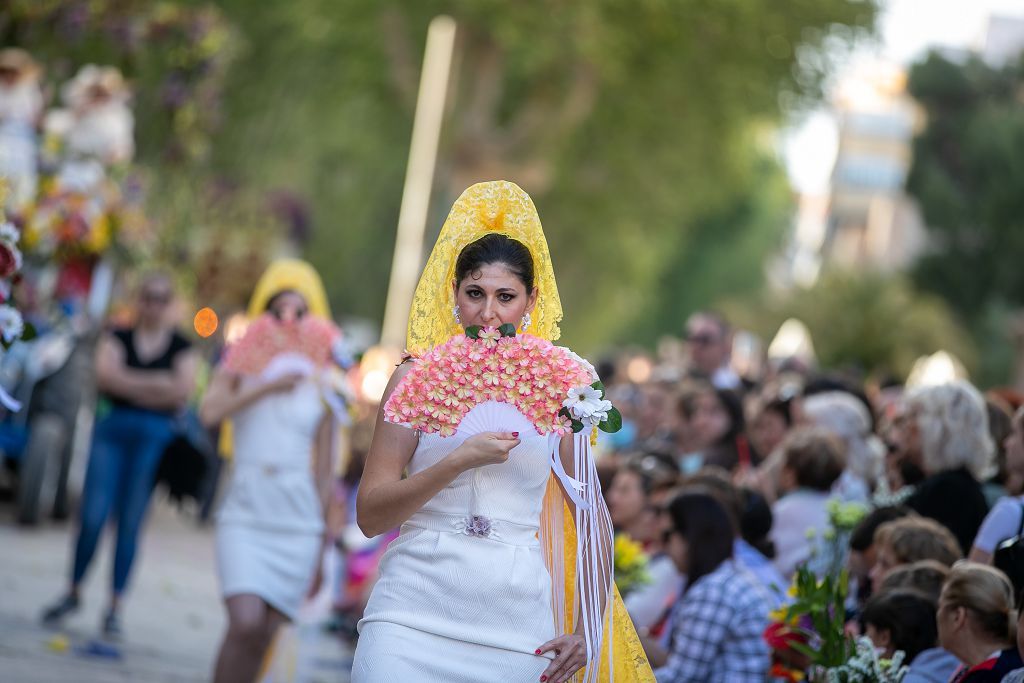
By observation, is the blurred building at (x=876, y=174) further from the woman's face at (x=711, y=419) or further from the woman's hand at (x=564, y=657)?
the woman's hand at (x=564, y=657)

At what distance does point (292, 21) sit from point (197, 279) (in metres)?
7.93

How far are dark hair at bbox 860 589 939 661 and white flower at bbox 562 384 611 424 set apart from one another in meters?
1.96

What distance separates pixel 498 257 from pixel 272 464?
3445mm

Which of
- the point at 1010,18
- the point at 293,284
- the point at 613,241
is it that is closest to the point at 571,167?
the point at 613,241

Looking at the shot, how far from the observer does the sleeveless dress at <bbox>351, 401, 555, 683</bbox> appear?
16.2 feet

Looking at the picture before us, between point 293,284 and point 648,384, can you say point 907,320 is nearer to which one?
point 648,384

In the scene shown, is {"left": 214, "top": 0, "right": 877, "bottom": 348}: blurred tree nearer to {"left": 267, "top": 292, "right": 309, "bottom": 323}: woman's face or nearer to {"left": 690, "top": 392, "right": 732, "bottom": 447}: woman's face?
{"left": 690, "top": 392, "right": 732, "bottom": 447}: woman's face

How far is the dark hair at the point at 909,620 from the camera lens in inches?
248

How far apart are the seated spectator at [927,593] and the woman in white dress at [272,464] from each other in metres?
3.04

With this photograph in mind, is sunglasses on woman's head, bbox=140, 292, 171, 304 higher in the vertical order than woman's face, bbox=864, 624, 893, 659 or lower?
higher

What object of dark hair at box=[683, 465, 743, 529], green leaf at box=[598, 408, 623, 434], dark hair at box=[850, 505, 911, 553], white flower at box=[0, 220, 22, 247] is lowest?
green leaf at box=[598, 408, 623, 434]

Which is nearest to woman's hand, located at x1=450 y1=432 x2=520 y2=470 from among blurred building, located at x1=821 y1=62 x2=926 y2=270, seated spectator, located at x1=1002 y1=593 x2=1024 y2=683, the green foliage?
seated spectator, located at x1=1002 y1=593 x2=1024 y2=683

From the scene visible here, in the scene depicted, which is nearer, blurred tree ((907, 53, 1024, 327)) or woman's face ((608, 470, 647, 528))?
woman's face ((608, 470, 647, 528))

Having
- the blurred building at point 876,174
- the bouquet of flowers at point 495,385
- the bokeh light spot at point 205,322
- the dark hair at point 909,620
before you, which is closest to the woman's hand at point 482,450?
the bouquet of flowers at point 495,385
